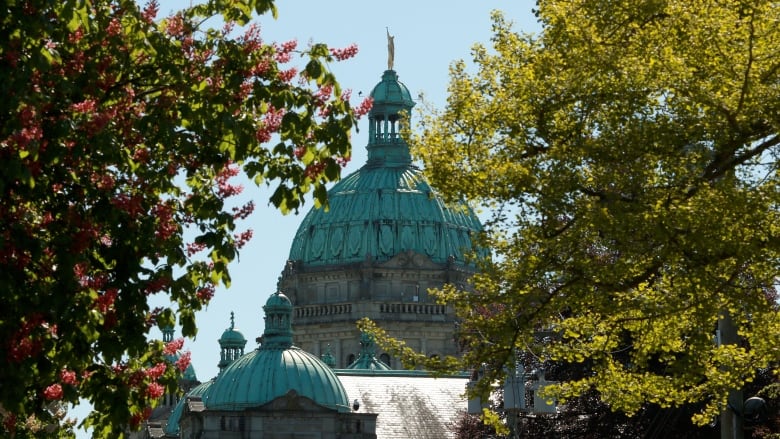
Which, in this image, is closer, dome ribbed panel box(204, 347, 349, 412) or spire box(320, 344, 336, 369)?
dome ribbed panel box(204, 347, 349, 412)

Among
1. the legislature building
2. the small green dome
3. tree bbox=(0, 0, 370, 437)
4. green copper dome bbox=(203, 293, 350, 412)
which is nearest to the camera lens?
tree bbox=(0, 0, 370, 437)

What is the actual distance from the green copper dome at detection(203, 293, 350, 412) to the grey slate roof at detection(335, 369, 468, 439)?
358 centimetres

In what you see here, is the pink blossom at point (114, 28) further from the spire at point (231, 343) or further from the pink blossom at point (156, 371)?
the spire at point (231, 343)

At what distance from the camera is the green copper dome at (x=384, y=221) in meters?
161

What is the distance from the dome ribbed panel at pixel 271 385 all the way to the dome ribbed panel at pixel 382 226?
56.4 m

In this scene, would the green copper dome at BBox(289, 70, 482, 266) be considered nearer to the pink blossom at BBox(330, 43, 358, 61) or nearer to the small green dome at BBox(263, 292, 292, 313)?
the small green dome at BBox(263, 292, 292, 313)

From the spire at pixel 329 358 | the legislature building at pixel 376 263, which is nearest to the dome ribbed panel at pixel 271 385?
the spire at pixel 329 358

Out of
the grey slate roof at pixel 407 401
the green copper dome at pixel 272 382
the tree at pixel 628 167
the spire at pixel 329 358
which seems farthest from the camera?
the spire at pixel 329 358

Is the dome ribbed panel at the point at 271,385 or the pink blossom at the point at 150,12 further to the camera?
the dome ribbed panel at the point at 271,385

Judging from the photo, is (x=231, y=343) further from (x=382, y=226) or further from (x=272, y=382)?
(x=272, y=382)

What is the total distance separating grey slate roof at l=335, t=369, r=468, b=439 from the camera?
105 m

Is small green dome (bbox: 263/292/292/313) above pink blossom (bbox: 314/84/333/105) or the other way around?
above

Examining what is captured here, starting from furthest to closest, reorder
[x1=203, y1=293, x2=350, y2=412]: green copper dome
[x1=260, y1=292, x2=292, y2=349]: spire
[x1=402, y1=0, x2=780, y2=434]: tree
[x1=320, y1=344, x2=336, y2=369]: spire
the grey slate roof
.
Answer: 1. [x1=320, y1=344, x2=336, y2=369]: spire
2. [x1=260, y1=292, x2=292, y2=349]: spire
3. the grey slate roof
4. [x1=203, y1=293, x2=350, y2=412]: green copper dome
5. [x1=402, y1=0, x2=780, y2=434]: tree

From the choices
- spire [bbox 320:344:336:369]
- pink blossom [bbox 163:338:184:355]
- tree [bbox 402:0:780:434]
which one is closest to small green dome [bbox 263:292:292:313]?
spire [bbox 320:344:336:369]
